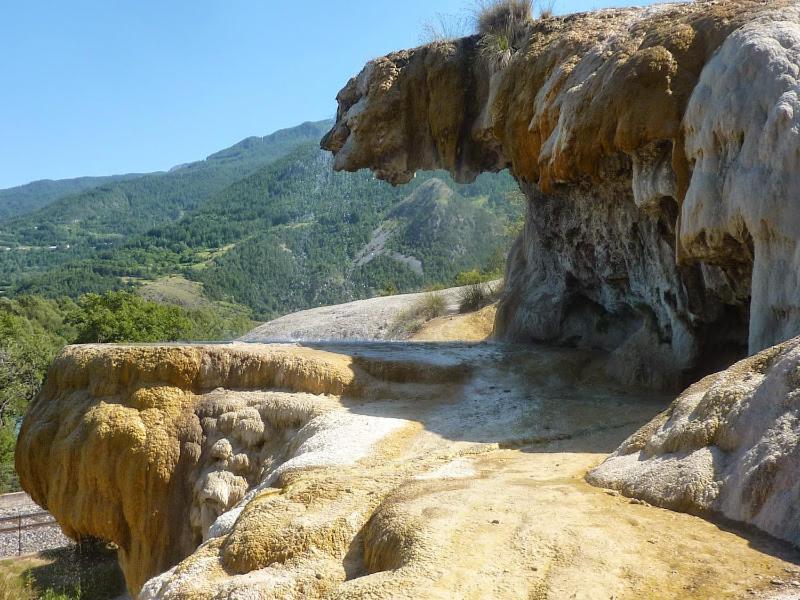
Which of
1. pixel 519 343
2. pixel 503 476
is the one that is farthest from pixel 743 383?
pixel 519 343

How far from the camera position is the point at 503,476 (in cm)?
605

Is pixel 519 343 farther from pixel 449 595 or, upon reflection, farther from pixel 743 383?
pixel 449 595

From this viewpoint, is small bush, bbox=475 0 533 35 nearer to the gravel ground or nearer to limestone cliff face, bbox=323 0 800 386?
limestone cliff face, bbox=323 0 800 386

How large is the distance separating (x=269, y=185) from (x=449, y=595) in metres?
122

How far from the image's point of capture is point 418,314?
26.5 m

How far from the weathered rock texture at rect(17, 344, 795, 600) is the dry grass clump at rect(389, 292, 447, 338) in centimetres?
1212

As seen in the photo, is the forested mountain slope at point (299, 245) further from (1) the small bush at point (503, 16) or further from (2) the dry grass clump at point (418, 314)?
(1) the small bush at point (503, 16)

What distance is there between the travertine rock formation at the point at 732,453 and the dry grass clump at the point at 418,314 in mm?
19496

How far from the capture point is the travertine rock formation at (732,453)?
4184 mm

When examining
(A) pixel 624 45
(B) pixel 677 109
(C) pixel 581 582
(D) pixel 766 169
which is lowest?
(C) pixel 581 582

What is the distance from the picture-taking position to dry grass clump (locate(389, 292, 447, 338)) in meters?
25.6

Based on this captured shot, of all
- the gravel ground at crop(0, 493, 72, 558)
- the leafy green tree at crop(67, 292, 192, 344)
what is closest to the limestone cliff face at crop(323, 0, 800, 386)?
the gravel ground at crop(0, 493, 72, 558)

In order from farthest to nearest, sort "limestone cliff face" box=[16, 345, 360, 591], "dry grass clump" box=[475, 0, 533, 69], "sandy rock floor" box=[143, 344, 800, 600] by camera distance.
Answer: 1. "dry grass clump" box=[475, 0, 533, 69]
2. "limestone cliff face" box=[16, 345, 360, 591]
3. "sandy rock floor" box=[143, 344, 800, 600]

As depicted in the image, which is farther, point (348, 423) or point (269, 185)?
point (269, 185)
